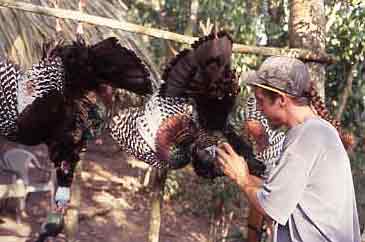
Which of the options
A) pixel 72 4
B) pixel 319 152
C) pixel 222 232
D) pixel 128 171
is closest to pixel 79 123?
pixel 319 152

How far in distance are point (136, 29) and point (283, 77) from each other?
718 millimetres

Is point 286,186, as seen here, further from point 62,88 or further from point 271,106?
point 62,88

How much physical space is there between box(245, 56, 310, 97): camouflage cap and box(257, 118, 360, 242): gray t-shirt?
4.3 inches

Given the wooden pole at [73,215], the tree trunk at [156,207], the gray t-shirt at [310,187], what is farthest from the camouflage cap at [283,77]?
the wooden pole at [73,215]

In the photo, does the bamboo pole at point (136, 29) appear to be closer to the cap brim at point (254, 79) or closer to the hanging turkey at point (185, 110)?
the hanging turkey at point (185, 110)

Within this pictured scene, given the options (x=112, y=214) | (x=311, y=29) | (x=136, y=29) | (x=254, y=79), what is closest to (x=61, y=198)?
(x=136, y=29)

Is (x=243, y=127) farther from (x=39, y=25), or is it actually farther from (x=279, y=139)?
(x=39, y=25)

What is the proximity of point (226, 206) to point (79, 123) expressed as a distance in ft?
8.16

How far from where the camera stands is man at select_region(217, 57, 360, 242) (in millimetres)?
1539

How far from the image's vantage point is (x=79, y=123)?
2.03 metres

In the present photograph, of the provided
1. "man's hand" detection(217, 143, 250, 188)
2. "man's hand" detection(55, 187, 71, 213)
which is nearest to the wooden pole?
"man's hand" detection(55, 187, 71, 213)

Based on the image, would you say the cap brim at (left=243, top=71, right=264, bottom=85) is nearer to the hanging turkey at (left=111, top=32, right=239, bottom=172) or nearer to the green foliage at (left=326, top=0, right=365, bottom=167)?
the hanging turkey at (left=111, top=32, right=239, bottom=172)

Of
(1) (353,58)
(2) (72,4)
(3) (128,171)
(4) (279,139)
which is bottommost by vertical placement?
(3) (128,171)

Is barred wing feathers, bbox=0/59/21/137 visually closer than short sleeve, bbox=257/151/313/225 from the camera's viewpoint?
No
